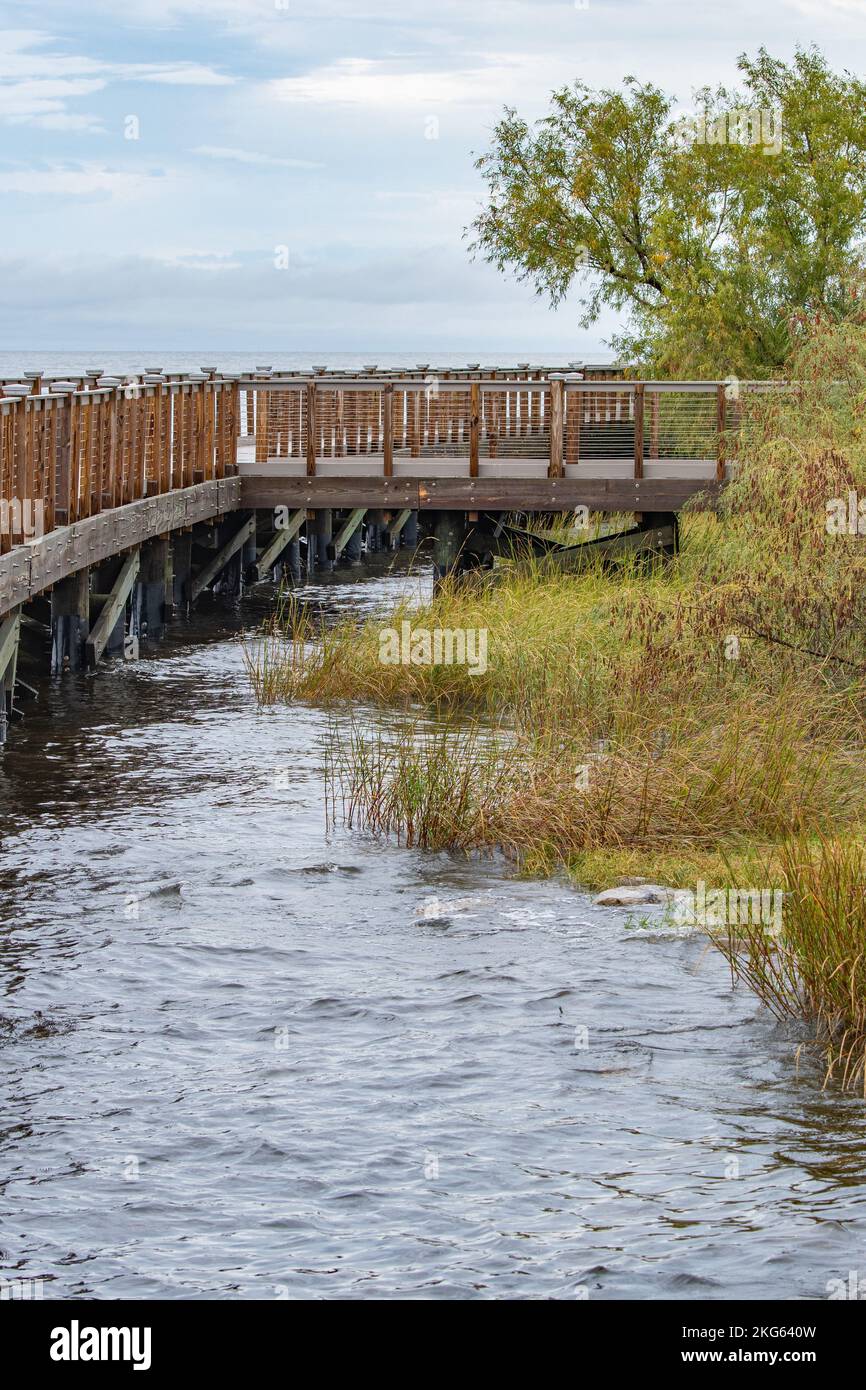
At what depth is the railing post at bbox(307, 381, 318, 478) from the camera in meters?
24.5

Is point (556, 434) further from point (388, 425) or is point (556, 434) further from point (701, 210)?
point (701, 210)

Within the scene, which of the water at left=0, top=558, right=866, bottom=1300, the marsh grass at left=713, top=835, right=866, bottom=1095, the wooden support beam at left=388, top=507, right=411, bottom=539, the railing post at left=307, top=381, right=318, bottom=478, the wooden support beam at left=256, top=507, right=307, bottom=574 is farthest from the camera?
the wooden support beam at left=388, top=507, right=411, bottom=539

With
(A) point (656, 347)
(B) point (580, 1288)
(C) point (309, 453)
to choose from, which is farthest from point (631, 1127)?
(A) point (656, 347)

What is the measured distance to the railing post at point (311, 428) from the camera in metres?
24.5

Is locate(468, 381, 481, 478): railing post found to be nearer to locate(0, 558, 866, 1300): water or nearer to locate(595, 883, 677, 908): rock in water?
locate(0, 558, 866, 1300): water

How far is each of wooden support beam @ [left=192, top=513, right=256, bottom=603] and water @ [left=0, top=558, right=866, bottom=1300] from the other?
13.8m

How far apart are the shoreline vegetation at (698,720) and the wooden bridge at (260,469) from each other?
267 centimetres

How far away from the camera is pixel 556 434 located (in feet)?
77.6

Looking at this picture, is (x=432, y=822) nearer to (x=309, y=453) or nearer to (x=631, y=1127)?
(x=631, y=1127)

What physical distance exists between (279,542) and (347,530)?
6.07m

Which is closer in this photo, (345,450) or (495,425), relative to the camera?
(495,425)

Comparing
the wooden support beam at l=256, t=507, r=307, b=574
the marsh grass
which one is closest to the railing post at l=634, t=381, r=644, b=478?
the wooden support beam at l=256, t=507, r=307, b=574

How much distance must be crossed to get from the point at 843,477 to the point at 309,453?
1174cm

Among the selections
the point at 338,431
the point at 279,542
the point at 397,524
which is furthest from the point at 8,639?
the point at 397,524
